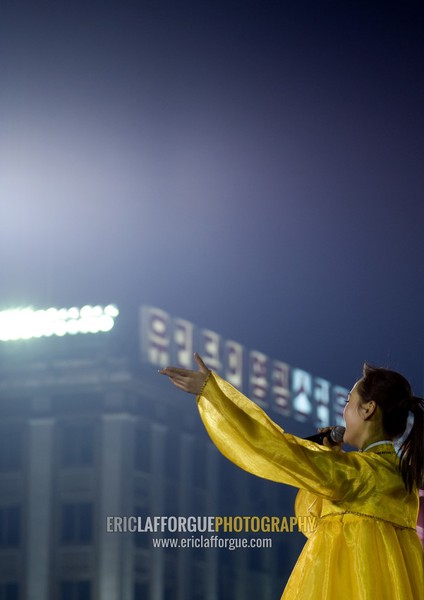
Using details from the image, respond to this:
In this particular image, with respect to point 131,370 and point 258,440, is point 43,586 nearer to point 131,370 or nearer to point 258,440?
point 131,370

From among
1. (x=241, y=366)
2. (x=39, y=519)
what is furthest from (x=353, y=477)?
(x=39, y=519)

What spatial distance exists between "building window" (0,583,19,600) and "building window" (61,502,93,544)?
946mm

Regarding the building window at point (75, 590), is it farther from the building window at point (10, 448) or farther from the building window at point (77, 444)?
the building window at point (10, 448)

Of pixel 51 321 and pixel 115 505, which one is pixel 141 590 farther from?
pixel 51 321

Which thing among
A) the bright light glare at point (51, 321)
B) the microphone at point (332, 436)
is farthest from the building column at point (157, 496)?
the microphone at point (332, 436)

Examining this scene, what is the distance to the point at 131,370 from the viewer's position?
44.1 feet

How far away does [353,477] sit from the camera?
1894 mm

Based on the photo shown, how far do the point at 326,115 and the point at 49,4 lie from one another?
160 centimetres

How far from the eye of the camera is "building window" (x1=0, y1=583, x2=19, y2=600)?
12428 mm

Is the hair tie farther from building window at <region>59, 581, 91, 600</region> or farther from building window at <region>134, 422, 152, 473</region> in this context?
building window at <region>134, 422, 152, 473</region>

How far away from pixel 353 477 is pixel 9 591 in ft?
38.0

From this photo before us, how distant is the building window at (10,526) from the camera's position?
1277 cm

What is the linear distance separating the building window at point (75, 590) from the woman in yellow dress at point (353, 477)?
35.2 ft

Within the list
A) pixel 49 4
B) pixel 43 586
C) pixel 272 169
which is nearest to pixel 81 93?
pixel 49 4
